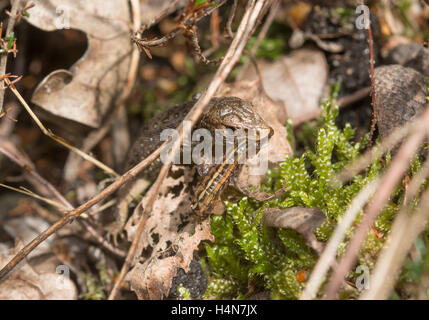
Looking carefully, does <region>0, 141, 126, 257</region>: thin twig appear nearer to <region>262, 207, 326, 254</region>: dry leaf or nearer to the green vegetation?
the green vegetation

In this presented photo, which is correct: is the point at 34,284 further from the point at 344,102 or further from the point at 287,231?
the point at 344,102

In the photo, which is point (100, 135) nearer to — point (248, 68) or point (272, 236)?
point (248, 68)

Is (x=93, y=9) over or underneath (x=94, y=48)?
over

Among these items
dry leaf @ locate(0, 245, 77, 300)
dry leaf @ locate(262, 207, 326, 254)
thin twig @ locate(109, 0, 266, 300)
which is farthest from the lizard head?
dry leaf @ locate(0, 245, 77, 300)

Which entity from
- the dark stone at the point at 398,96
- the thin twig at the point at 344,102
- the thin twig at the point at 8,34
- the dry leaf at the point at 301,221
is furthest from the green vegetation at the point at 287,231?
the thin twig at the point at 8,34

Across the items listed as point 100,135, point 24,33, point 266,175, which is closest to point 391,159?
point 266,175

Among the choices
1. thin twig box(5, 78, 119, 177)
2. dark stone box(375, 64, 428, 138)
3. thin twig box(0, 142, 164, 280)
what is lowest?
thin twig box(0, 142, 164, 280)
